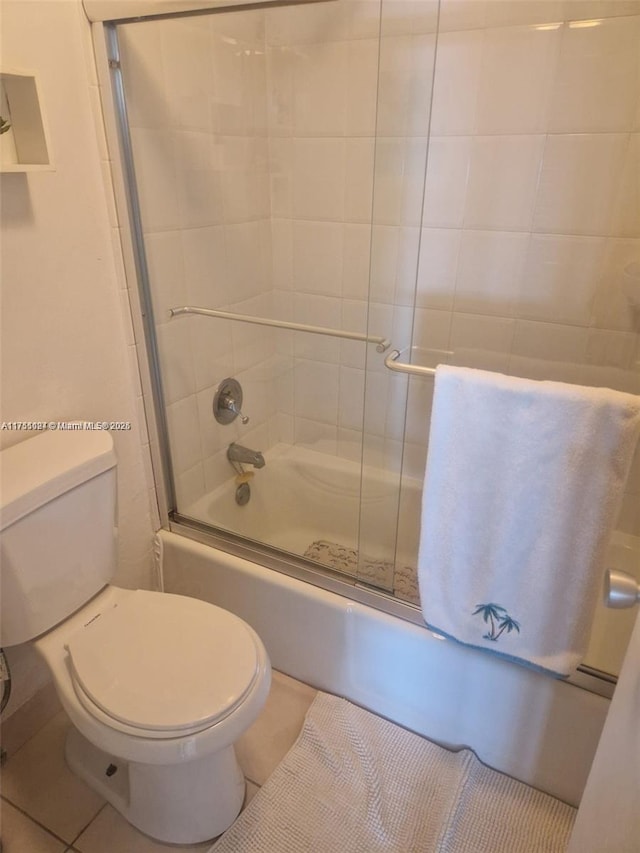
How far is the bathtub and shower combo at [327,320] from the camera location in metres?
1.38

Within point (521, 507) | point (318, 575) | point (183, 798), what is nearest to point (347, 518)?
point (318, 575)

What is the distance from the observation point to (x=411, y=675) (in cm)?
144

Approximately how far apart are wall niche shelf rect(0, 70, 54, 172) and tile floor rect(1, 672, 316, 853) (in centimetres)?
142

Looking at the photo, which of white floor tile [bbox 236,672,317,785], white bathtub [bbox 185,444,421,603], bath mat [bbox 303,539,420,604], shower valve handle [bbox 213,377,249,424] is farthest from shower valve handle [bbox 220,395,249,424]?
white floor tile [bbox 236,672,317,785]

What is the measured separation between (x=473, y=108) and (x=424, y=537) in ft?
3.81

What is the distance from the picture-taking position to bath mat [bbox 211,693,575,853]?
1.27 m

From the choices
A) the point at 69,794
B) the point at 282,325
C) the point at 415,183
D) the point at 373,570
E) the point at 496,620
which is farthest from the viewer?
the point at 282,325

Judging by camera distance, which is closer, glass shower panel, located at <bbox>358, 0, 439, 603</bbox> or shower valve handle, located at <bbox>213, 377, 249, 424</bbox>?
glass shower panel, located at <bbox>358, 0, 439, 603</bbox>

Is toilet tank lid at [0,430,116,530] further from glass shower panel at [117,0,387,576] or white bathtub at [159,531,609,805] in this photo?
white bathtub at [159,531,609,805]

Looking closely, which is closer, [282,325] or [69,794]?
[69,794]

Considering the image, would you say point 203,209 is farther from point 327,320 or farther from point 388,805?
point 388,805

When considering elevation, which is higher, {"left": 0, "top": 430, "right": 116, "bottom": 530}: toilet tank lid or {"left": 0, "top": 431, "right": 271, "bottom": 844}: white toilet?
{"left": 0, "top": 430, "right": 116, "bottom": 530}: toilet tank lid

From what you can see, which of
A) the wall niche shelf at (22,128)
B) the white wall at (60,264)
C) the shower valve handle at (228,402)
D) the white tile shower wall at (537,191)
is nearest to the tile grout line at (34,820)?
the white wall at (60,264)

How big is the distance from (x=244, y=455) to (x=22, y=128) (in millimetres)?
1144
